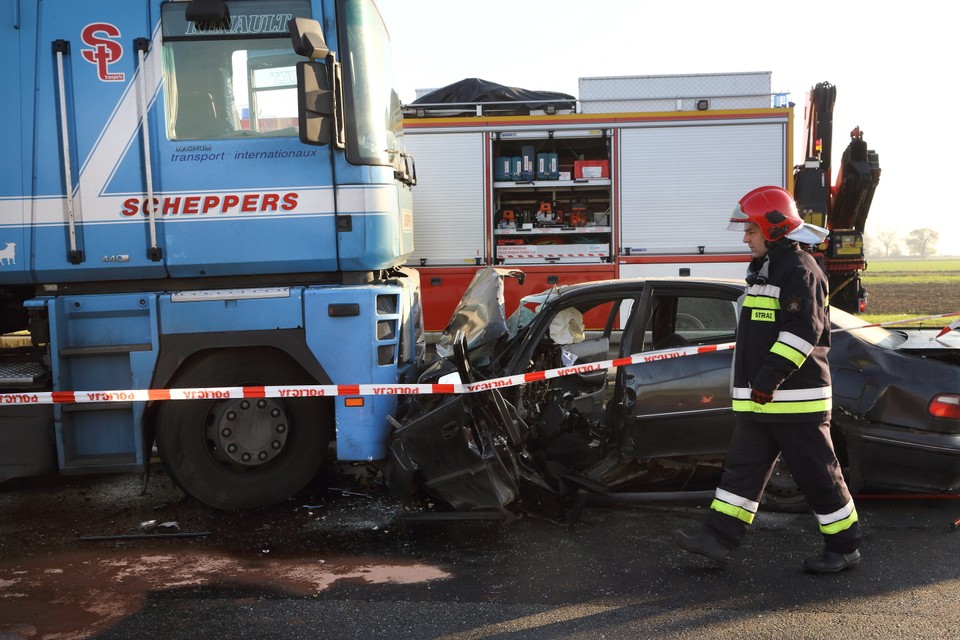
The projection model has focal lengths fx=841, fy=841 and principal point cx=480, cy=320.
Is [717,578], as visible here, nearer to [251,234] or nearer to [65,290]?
[251,234]

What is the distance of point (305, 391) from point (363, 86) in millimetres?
1860

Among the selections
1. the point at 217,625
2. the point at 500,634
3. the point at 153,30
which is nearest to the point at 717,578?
the point at 500,634

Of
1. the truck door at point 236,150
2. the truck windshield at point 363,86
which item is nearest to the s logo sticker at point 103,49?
the truck door at point 236,150

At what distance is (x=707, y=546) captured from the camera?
13.6 ft

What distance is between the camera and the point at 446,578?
4160 mm

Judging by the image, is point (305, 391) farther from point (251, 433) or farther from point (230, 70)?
point (230, 70)

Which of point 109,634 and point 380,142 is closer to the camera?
point 109,634

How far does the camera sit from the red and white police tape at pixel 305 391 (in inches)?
193

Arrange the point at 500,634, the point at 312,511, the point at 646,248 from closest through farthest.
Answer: the point at 500,634
the point at 312,511
the point at 646,248

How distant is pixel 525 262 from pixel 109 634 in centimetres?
706

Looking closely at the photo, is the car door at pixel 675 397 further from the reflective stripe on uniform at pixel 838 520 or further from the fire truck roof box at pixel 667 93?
the fire truck roof box at pixel 667 93

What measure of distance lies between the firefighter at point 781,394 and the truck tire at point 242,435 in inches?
92.7

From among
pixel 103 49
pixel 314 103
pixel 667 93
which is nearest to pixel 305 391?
pixel 314 103

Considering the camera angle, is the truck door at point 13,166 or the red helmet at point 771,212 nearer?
the red helmet at point 771,212
